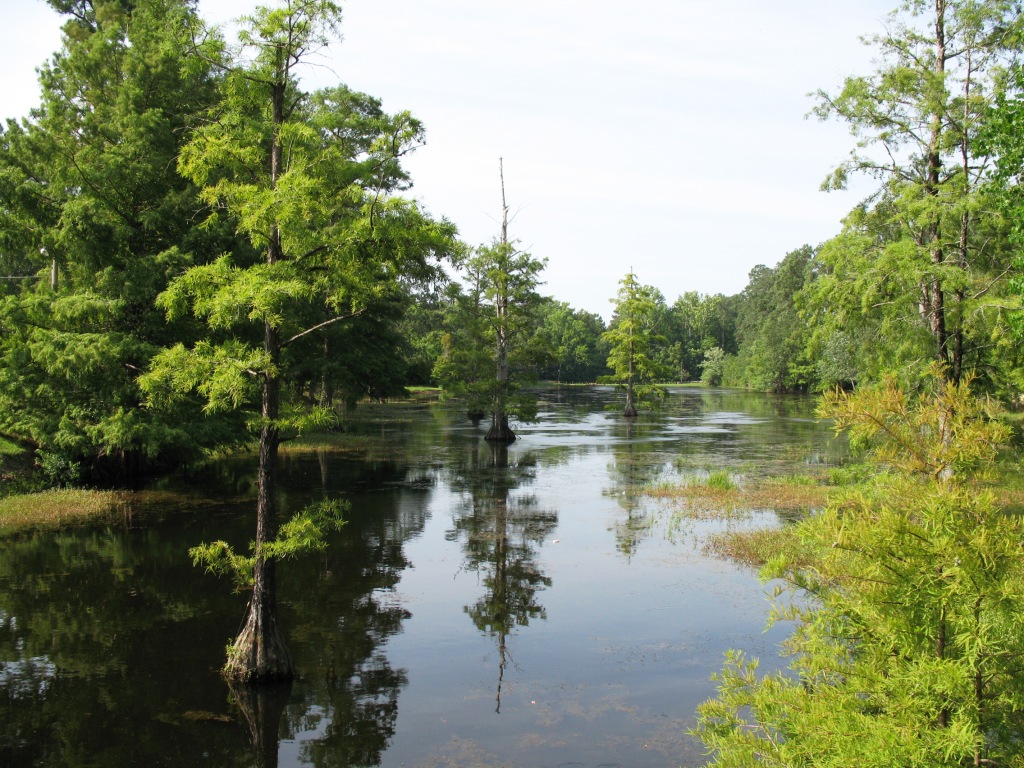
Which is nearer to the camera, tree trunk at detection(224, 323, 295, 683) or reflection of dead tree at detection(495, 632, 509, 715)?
reflection of dead tree at detection(495, 632, 509, 715)

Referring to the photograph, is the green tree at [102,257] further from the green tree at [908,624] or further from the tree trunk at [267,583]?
the green tree at [908,624]

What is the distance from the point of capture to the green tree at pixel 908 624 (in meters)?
3.76

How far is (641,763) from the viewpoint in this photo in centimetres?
766

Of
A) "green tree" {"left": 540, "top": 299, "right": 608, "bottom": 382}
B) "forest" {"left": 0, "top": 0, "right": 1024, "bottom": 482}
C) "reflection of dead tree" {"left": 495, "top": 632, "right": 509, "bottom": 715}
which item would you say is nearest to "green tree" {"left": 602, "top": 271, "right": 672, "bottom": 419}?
"forest" {"left": 0, "top": 0, "right": 1024, "bottom": 482}

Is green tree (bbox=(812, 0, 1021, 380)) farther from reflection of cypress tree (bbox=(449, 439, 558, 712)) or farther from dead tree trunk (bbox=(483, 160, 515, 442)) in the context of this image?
dead tree trunk (bbox=(483, 160, 515, 442))

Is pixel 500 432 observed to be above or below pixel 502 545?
above

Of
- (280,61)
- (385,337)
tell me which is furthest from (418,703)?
(385,337)

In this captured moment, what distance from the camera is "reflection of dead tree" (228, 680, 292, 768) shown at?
784cm

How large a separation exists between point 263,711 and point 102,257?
15.7m

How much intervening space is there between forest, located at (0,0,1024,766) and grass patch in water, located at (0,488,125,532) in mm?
1306

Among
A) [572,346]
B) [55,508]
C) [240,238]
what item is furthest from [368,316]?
[572,346]

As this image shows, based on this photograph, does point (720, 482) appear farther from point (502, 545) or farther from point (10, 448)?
point (10, 448)

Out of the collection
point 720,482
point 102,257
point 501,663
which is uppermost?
point 102,257

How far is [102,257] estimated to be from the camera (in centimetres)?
2011
